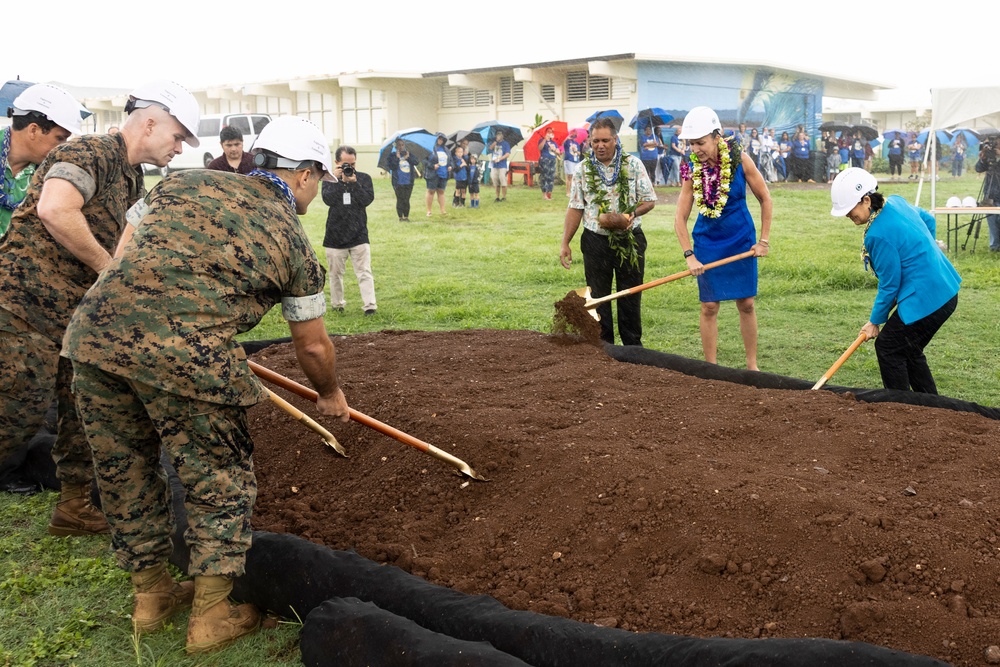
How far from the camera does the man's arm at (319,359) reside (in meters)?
2.92

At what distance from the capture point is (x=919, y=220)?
4.87 meters

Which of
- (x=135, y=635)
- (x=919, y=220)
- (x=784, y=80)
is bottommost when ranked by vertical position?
(x=135, y=635)

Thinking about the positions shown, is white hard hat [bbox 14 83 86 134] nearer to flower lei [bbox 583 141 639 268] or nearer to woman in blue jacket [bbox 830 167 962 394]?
flower lei [bbox 583 141 639 268]

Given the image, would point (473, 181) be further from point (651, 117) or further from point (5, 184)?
point (5, 184)

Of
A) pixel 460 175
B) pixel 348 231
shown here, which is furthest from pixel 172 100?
pixel 460 175

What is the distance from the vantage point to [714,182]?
562cm

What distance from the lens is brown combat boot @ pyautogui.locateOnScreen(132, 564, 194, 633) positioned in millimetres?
3041

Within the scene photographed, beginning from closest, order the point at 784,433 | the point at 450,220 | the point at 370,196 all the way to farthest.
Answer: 1. the point at 784,433
2. the point at 370,196
3. the point at 450,220

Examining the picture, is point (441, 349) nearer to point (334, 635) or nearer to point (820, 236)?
point (334, 635)

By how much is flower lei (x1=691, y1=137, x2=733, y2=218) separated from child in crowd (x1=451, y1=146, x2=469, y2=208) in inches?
576

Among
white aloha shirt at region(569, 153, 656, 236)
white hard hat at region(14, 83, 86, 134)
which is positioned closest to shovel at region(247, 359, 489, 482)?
white hard hat at region(14, 83, 86, 134)

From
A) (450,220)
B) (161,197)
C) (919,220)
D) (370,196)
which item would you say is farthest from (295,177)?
(450,220)

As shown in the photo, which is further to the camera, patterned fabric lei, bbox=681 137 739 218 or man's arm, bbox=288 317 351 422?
patterned fabric lei, bbox=681 137 739 218

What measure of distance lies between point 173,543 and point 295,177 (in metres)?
1.47
